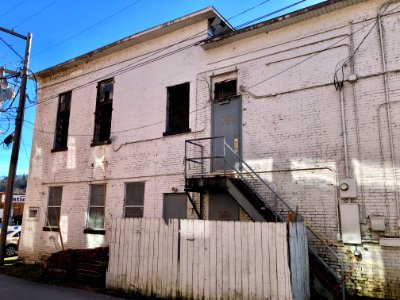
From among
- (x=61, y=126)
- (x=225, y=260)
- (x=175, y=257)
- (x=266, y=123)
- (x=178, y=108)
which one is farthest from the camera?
(x=61, y=126)

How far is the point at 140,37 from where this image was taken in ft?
40.9

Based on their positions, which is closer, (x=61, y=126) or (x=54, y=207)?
(x=54, y=207)

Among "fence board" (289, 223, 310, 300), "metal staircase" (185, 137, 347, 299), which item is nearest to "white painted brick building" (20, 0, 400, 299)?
"metal staircase" (185, 137, 347, 299)

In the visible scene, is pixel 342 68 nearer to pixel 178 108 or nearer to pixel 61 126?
pixel 178 108

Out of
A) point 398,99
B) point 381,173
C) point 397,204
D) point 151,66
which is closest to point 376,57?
point 398,99

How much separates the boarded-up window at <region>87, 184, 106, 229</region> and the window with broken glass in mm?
3208

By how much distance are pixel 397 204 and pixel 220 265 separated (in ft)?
13.1

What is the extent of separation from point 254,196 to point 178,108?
15.8 feet

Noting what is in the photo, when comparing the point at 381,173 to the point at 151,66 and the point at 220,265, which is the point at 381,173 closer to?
the point at 220,265

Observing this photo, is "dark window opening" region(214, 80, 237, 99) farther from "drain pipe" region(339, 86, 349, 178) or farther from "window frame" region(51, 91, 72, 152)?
"window frame" region(51, 91, 72, 152)

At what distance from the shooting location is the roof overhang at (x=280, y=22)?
342 inches

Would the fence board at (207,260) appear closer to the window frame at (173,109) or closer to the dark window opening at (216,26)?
the window frame at (173,109)

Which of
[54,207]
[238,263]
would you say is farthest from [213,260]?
[54,207]

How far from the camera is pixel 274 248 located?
6.48m
